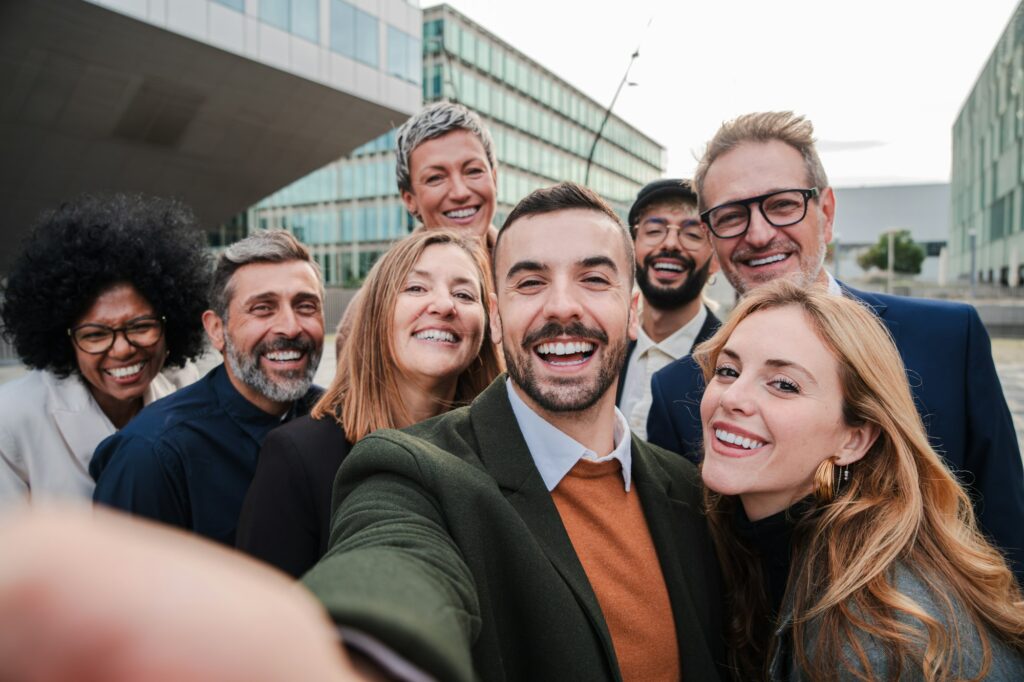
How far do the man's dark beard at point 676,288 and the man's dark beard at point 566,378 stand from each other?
1.82 metres

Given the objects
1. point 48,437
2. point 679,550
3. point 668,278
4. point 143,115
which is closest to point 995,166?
point 143,115

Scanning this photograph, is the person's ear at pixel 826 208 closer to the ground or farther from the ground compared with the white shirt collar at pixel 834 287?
farther from the ground

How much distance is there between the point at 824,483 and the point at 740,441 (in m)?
0.31

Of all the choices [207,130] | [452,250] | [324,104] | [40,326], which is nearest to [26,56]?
[207,130]

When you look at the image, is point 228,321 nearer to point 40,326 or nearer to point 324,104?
point 40,326

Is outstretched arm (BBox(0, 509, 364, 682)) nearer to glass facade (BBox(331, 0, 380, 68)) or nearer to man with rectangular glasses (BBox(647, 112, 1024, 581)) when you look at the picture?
man with rectangular glasses (BBox(647, 112, 1024, 581))

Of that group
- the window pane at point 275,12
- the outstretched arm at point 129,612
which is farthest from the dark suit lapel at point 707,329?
the window pane at point 275,12

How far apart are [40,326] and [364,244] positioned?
167 ft

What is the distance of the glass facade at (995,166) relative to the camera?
44.2 m

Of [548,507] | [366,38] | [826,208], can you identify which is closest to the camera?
[548,507]

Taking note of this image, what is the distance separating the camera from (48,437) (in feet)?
10.3

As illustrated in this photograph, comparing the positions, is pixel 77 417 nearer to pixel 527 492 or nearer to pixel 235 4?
pixel 527 492

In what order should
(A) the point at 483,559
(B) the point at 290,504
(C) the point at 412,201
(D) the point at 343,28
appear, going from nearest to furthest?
(A) the point at 483,559
(B) the point at 290,504
(C) the point at 412,201
(D) the point at 343,28

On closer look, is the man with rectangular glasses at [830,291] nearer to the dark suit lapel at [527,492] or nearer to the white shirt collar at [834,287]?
the white shirt collar at [834,287]
